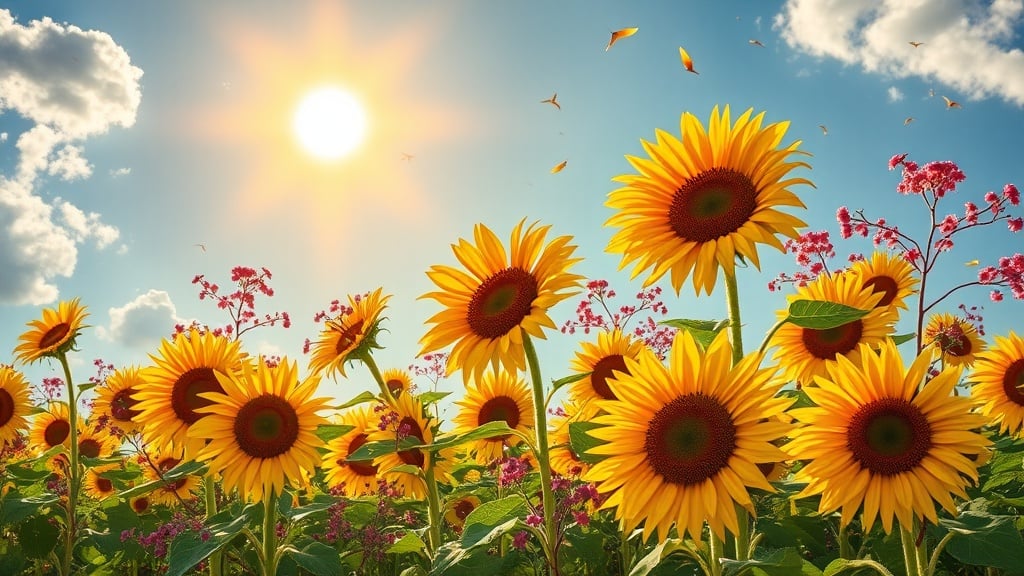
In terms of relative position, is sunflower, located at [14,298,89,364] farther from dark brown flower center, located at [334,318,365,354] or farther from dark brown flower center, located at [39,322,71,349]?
dark brown flower center, located at [334,318,365,354]

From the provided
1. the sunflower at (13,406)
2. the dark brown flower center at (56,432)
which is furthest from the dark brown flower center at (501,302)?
the dark brown flower center at (56,432)

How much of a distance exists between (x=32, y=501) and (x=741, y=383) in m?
5.79

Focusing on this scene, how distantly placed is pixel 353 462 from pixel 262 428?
73.1 inches

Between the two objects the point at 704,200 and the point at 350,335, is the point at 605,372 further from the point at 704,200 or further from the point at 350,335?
the point at 704,200

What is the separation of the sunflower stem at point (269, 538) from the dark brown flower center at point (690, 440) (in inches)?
92.2

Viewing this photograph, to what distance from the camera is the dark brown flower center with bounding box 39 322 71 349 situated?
22.1ft

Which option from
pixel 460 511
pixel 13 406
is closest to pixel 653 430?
pixel 460 511

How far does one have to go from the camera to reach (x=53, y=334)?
22.6 ft

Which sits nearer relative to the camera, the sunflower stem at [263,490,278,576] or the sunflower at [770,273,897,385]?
the sunflower stem at [263,490,278,576]

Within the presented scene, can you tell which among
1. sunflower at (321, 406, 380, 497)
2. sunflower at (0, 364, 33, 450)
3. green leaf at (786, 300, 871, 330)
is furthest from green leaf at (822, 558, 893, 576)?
sunflower at (0, 364, 33, 450)

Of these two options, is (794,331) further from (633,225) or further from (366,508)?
(366,508)

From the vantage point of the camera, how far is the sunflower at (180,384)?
5.17m

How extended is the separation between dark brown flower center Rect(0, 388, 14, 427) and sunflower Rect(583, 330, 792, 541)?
305 inches

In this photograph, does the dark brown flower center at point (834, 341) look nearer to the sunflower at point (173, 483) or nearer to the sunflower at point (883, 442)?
the sunflower at point (883, 442)
